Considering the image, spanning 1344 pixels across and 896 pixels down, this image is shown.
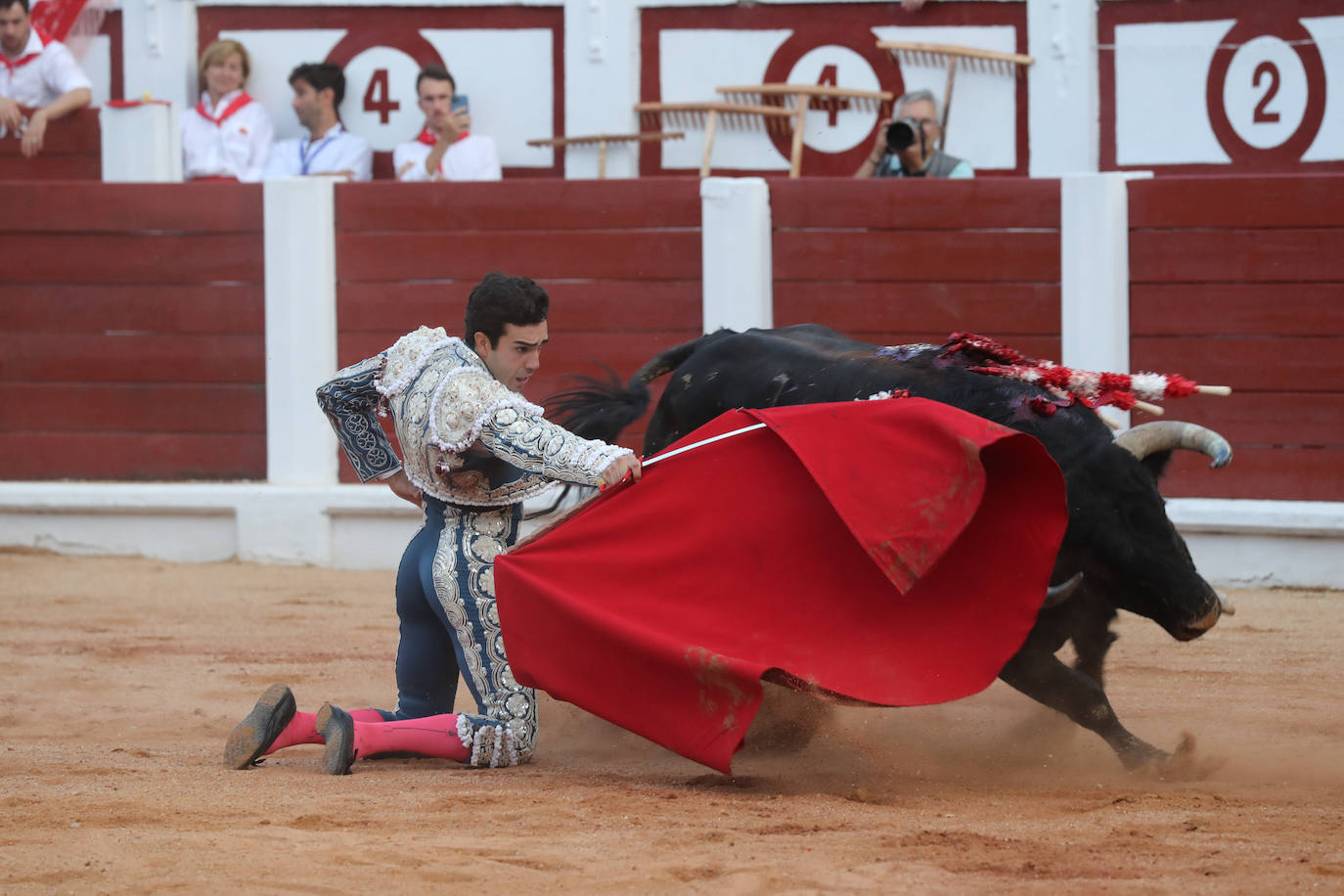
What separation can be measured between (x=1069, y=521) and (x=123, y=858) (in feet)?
5.62

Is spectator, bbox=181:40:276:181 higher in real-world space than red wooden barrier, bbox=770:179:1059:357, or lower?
higher

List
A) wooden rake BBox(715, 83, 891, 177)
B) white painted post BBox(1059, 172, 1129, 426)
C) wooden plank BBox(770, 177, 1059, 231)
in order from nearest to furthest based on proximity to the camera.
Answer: white painted post BBox(1059, 172, 1129, 426) → wooden plank BBox(770, 177, 1059, 231) → wooden rake BBox(715, 83, 891, 177)

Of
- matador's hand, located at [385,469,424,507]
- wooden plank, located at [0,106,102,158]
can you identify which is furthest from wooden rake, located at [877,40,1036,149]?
matador's hand, located at [385,469,424,507]

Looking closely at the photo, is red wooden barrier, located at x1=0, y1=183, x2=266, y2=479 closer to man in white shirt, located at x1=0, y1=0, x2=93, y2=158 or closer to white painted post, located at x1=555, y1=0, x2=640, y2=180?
man in white shirt, located at x1=0, y1=0, x2=93, y2=158

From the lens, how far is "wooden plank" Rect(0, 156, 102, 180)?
6.54m

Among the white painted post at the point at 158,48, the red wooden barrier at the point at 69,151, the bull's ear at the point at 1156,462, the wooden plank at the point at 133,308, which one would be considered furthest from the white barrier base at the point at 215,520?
the bull's ear at the point at 1156,462

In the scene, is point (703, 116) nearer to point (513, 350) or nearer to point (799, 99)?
point (799, 99)

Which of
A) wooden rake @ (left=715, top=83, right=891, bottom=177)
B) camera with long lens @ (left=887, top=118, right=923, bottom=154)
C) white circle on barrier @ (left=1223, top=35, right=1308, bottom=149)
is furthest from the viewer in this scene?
wooden rake @ (left=715, top=83, right=891, bottom=177)

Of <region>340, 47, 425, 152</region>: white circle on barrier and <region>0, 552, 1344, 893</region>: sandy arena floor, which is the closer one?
<region>0, 552, 1344, 893</region>: sandy arena floor

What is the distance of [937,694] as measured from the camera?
2523 mm

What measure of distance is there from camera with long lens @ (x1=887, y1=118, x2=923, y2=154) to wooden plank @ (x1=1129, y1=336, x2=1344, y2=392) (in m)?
1.05

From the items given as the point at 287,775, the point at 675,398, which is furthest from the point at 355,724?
the point at 675,398

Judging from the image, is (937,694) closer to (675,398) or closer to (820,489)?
(820,489)

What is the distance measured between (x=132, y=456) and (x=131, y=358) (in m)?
0.38
